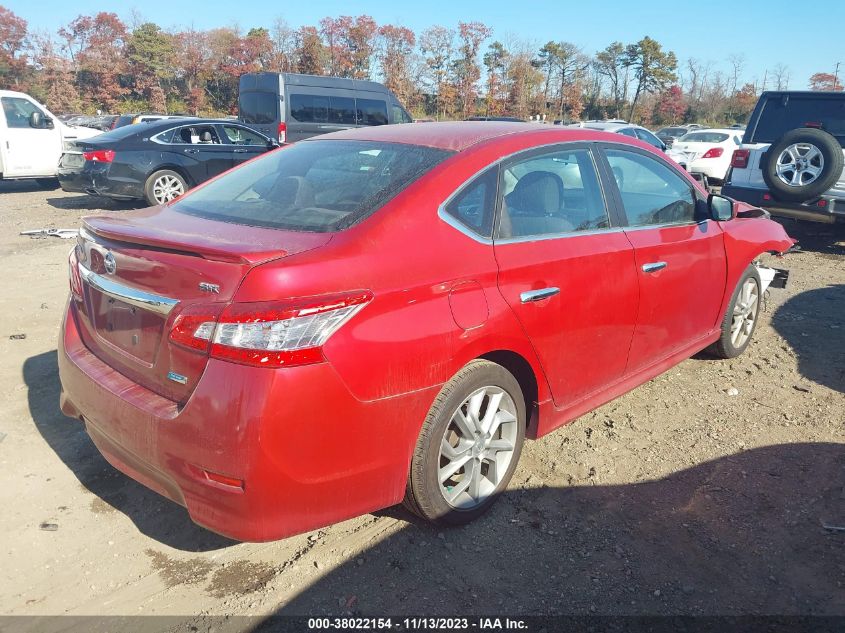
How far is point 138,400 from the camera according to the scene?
243 cm

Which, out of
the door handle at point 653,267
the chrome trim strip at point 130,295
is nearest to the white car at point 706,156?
A: the door handle at point 653,267

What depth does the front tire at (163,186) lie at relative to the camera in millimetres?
10594

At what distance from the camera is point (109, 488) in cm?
315

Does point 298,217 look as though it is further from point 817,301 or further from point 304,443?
point 817,301

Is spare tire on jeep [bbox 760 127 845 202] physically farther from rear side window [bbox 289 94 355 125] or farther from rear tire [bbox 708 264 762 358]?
rear side window [bbox 289 94 355 125]

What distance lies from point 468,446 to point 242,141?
10.5m

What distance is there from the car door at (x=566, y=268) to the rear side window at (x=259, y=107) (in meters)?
12.8

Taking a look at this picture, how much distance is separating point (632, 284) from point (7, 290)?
5553mm

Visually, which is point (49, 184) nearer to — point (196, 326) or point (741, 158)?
point (741, 158)

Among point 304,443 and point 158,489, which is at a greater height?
point 304,443

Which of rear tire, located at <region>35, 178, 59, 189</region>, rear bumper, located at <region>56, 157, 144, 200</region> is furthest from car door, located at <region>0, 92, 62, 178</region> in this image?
rear bumper, located at <region>56, 157, 144, 200</region>

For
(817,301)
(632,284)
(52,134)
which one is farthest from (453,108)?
(632,284)

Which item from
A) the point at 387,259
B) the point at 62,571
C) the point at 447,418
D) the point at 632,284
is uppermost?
the point at 387,259

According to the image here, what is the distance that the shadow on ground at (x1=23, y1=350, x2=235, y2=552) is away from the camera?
284cm
